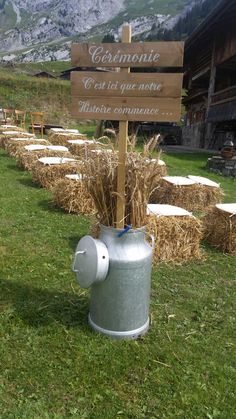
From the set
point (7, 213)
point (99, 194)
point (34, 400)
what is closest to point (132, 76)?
point (99, 194)

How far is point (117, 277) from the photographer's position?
3412 mm

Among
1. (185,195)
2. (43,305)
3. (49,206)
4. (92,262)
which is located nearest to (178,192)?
(185,195)

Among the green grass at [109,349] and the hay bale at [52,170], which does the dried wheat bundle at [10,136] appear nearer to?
the hay bale at [52,170]

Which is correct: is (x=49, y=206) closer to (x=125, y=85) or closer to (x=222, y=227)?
(x=222, y=227)

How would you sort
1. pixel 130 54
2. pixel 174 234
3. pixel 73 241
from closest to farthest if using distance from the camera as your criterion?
pixel 130 54
pixel 174 234
pixel 73 241

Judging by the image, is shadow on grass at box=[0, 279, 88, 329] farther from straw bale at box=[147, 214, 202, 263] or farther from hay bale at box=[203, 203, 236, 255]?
hay bale at box=[203, 203, 236, 255]

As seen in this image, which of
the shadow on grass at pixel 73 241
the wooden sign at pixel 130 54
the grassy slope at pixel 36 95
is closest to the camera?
the wooden sign at pixel 130 54

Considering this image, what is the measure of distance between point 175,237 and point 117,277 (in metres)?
2.12

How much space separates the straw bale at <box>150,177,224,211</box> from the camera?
7930mm

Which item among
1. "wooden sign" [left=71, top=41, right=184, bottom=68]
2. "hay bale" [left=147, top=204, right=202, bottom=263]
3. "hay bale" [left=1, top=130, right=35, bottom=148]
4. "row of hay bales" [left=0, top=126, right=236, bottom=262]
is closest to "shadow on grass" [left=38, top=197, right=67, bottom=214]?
"row of hay bales" [left=0, top=126, right=236, bottom=262]

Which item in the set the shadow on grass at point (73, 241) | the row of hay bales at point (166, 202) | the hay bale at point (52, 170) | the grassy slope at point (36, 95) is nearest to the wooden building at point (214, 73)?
the row of hay bales at point (166, 202)

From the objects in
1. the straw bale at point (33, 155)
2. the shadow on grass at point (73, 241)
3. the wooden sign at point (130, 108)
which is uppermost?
the wooden sign at point (130, 108)

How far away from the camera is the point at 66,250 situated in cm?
547

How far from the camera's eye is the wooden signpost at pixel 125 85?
10.6 ft
